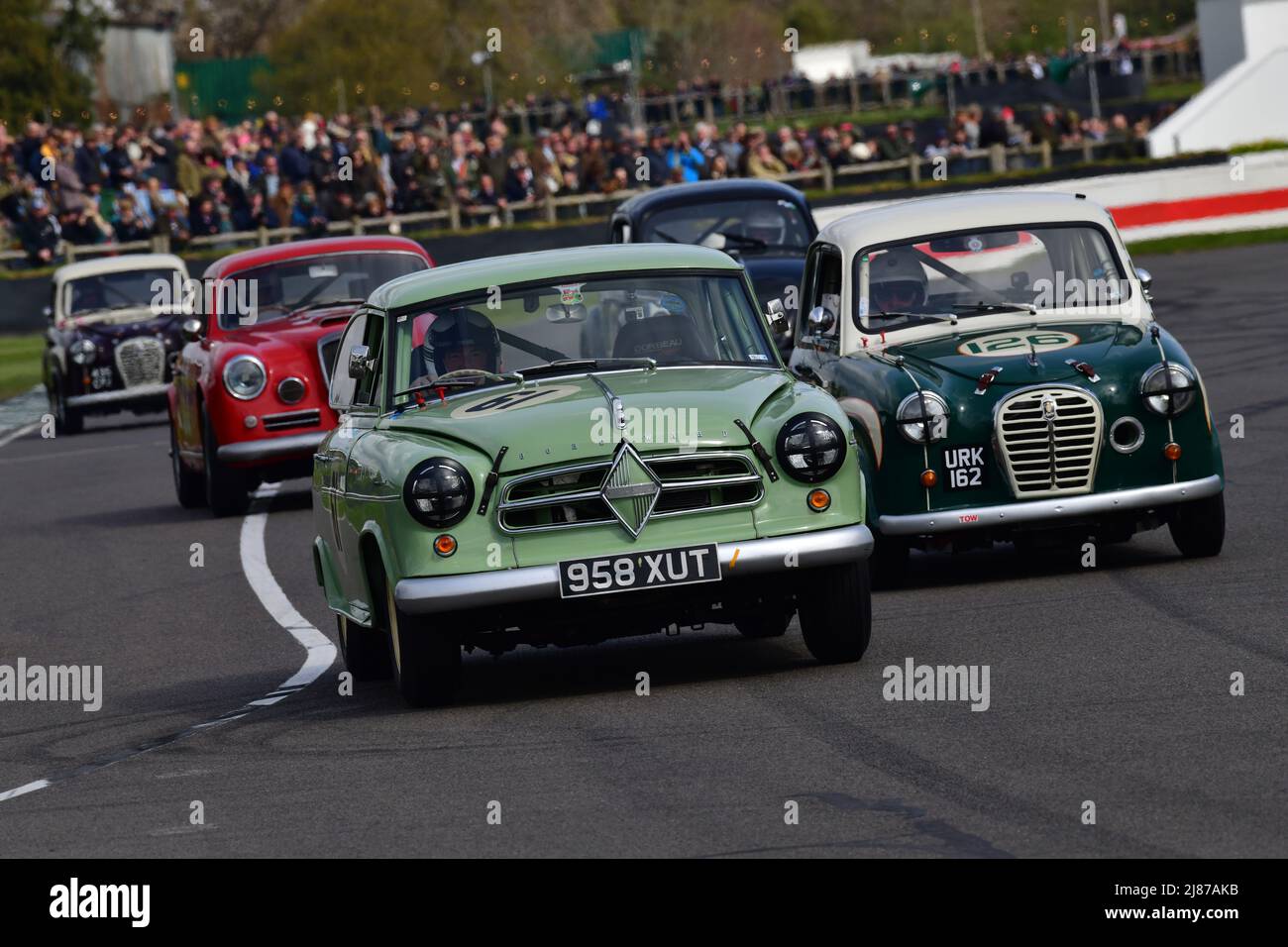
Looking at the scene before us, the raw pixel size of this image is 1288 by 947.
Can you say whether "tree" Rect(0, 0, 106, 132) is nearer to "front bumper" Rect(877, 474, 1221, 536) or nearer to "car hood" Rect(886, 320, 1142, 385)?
"car hood" Rect(886, 320, 1142, 385)

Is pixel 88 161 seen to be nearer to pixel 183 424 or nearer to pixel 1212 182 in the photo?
pixel 1212 182

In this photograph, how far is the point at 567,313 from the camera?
955cm

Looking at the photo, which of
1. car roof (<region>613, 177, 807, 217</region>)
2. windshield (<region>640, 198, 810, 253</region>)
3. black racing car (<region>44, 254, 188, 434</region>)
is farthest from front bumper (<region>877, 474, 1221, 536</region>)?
black racing car (<region>44, 254, 188, 434</region>)

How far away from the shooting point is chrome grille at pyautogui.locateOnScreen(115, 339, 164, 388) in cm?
2598

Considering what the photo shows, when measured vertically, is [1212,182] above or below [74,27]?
below

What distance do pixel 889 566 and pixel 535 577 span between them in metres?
3.22

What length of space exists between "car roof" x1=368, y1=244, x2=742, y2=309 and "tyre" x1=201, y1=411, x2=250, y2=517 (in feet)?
23.6

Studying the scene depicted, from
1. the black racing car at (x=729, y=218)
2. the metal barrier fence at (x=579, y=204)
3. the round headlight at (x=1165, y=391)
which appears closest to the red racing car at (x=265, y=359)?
the black racing car at (x=729, y=218)

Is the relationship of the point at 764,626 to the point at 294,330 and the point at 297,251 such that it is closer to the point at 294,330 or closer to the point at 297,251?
the point at 294,330

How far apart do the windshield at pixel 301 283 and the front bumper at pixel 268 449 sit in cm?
107

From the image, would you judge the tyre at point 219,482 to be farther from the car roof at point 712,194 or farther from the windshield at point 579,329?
the windshield at point 579,329

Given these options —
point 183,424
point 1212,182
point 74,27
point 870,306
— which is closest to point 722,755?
point 870,306

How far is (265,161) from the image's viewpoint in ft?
125

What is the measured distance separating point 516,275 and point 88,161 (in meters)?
29.9
